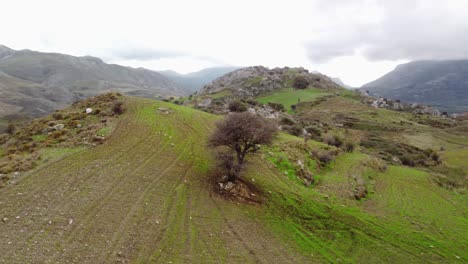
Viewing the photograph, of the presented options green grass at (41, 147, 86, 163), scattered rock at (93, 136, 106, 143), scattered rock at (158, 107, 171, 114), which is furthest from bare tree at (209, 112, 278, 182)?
scattered rock at (158, 107, 171, 114)

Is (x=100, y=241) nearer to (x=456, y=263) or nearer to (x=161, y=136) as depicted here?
(x=161, y=136)

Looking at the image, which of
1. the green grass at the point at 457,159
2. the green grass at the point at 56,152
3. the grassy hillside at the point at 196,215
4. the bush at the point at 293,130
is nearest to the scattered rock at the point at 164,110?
the grassy hillside at the point at 196,215

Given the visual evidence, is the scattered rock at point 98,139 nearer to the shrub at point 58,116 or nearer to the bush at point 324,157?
the shrub at point 58,116

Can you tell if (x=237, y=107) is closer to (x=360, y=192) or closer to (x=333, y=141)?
(x=333, y=141)

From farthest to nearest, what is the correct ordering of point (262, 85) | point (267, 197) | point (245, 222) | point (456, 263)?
point (262, 85) → point (267, 197) → point (245, 222) → point (456, 263)

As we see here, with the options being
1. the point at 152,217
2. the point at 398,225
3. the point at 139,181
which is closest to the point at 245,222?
the point at 152,217

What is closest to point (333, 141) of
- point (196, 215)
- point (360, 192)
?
point (360, 192)
